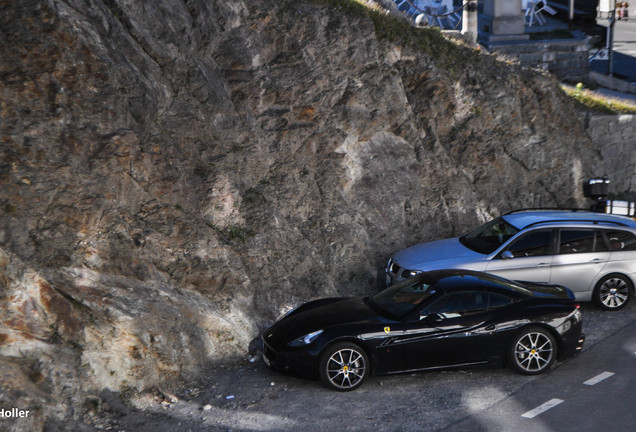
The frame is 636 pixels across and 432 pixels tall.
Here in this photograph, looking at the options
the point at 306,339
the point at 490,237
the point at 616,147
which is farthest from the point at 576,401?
the point at 616,147

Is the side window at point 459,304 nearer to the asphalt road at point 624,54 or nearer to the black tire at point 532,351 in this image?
the black tire at point 532,351

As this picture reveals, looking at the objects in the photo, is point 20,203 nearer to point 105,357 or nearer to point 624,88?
point 105,357

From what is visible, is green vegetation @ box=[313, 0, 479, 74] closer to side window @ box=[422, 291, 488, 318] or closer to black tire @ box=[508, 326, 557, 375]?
side window @ box=[422, 291, 488, 318]

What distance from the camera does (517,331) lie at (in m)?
9.21

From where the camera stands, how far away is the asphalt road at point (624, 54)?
27250 millimetres

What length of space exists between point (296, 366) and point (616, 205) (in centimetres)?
894

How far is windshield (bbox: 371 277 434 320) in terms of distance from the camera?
30.6 ft

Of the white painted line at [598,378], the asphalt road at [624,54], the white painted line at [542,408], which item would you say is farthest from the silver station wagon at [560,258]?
the asphalt road at [624,54]

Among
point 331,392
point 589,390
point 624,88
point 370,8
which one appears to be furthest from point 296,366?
point 624,88

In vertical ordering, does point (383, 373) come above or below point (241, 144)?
below

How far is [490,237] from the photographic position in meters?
12.3

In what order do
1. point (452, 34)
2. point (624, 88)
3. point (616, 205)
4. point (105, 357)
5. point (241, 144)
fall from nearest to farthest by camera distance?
1. point (105, 357)
2. point (241, 144)
3. point (616, 205)
4. point (452, 34)
5. point (624, 88)

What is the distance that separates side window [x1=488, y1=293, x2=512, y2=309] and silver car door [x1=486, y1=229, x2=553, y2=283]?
2.13 m

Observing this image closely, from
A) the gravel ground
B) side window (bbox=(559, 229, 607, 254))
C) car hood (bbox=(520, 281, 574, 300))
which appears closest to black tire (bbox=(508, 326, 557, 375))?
the gravel ground
